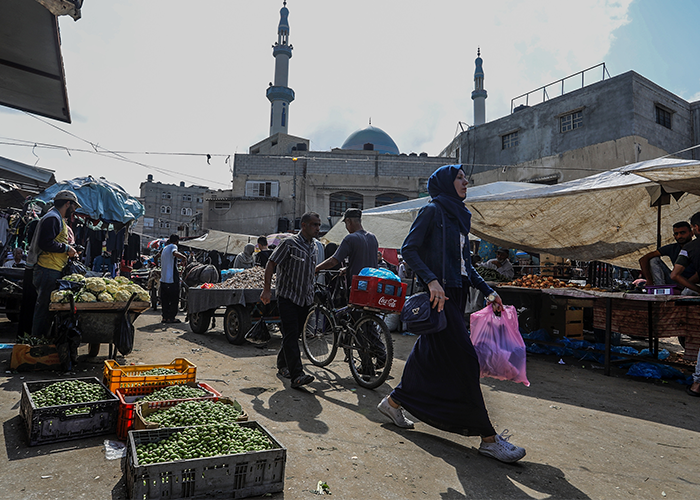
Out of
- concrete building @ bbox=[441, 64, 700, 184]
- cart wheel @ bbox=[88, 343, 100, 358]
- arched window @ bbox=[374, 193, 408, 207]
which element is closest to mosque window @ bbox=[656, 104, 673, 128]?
concrete building @ bbox=[441, 64, 700, 184]

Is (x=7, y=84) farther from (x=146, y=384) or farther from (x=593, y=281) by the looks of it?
(x=593, y=281)

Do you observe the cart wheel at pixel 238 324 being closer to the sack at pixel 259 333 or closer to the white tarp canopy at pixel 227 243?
the sack at pixel 259 333

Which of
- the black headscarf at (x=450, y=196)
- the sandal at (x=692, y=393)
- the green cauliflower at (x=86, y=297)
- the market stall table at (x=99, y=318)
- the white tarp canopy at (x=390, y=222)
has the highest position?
the white tarp canopy at (x=390, y=222)

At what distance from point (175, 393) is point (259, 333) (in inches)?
157

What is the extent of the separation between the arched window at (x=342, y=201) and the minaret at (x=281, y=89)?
59.8 ft

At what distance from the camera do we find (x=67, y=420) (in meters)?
2.97

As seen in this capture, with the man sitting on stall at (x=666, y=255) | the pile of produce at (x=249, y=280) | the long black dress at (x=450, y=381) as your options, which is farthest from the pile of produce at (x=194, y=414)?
the man sitting on stall at (x=666, y=255)

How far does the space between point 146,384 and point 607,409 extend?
460 cm

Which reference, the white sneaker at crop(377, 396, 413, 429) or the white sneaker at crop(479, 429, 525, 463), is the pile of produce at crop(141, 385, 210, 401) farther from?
the white sneaker at crop(479, 429, 525, 463)

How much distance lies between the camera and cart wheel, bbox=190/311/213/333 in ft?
26.4

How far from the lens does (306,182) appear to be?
106 feet

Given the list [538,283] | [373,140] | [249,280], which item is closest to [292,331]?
[249,280]

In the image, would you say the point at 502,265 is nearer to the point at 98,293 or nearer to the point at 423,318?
the point at 423,318

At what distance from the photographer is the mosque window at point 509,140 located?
2569 centimetres
